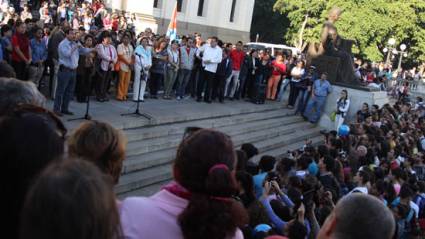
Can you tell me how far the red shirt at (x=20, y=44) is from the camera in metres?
9.73

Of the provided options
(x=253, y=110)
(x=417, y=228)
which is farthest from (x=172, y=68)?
(x=417, y=228)

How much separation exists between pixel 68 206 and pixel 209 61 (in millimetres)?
12620

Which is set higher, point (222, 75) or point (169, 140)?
point (222, 75)

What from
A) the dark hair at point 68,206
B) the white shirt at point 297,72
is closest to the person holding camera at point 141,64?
the white shirt at point 297,72

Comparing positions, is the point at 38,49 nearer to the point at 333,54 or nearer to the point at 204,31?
the point at 333,54

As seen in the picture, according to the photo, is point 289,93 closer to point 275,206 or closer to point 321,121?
point 321,121

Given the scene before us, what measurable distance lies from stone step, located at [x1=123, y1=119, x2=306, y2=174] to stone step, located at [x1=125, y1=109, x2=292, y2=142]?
0.80ft

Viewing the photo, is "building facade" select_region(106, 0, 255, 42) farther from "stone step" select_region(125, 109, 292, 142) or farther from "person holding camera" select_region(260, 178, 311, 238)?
"person holding camera" select_region(260, 178, 311, 238)

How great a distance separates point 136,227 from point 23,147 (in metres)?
0.66

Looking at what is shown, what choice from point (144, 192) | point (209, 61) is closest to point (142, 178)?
point (144, 192)

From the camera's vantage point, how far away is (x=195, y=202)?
2.31 metres

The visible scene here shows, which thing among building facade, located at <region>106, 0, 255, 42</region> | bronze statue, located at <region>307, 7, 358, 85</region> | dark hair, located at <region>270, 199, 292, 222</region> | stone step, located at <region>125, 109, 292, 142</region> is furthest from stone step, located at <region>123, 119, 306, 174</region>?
building facade, located at <region>106, 0, 255, 42</region>

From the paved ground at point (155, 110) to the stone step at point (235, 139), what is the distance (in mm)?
698

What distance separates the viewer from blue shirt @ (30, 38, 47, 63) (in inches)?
401
